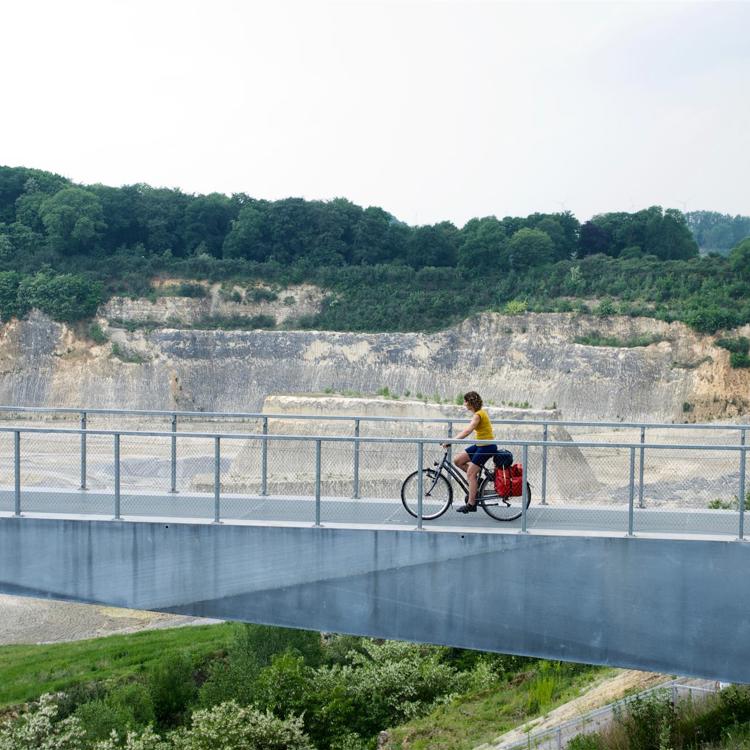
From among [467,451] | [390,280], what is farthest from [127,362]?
[467,451]

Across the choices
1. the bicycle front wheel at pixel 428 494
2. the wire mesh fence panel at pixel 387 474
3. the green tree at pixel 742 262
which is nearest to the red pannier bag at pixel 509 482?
the bicycle front wheel at pixel 428 494

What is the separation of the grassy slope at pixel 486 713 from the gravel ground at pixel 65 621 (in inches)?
487

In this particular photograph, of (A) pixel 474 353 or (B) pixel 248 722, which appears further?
(A) pixel 474 353

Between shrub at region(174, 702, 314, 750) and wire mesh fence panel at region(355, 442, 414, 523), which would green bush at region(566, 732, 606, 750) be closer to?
wire mesh fence panel at region(355, 442, 414, 523)

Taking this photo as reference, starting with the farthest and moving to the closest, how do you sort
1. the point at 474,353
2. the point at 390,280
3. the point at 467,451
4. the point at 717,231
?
1. the point at 717,231
2. the point at 390,280
3. the point at 474,353
4. the point at 467,451

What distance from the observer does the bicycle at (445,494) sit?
10.6 metres

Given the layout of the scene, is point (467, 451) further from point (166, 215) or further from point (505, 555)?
point (166, 215)

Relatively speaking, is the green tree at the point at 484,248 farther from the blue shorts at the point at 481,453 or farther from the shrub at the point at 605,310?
the blue shorts at the point at 481,453

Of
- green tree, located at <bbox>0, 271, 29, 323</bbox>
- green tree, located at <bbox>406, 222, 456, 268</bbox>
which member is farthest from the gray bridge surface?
green tree, located at <bbox>406, 222, 456, 268</bbox>

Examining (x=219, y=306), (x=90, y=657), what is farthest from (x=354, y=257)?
(x=90, y=657)

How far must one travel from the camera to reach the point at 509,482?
10.6 metres

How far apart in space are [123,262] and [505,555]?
6472 centimetres

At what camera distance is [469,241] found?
7381cm

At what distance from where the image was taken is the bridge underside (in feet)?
31.1
